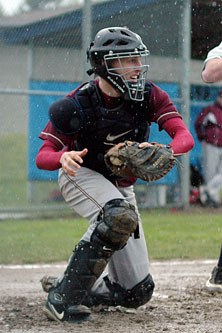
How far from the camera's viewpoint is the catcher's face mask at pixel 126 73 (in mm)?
4422

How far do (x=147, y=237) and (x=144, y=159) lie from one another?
4.65 meters

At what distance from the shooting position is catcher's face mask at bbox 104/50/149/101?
442 cm

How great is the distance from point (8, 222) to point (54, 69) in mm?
1942

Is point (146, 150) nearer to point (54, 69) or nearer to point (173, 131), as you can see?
point (173, 131)

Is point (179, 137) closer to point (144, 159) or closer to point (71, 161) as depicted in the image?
point (144, 159)

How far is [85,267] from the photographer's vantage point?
13.9 ft

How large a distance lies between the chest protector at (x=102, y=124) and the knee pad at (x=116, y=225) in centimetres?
44

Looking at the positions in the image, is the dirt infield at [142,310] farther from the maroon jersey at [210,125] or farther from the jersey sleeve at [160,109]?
the maroon jersey at [210,125]

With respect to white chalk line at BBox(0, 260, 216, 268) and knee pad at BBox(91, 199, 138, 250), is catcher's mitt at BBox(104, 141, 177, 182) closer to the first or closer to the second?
knee pad at BBox(91, 199, 138, 250)

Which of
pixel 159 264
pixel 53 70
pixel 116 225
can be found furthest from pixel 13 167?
pixel 116 225

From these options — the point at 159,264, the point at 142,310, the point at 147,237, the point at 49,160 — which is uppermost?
the point at 49,160

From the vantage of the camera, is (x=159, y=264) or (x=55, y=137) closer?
(x=55, y=137)

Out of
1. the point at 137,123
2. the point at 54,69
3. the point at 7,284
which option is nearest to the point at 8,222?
the point at 54,69

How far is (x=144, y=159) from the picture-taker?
162 inches
